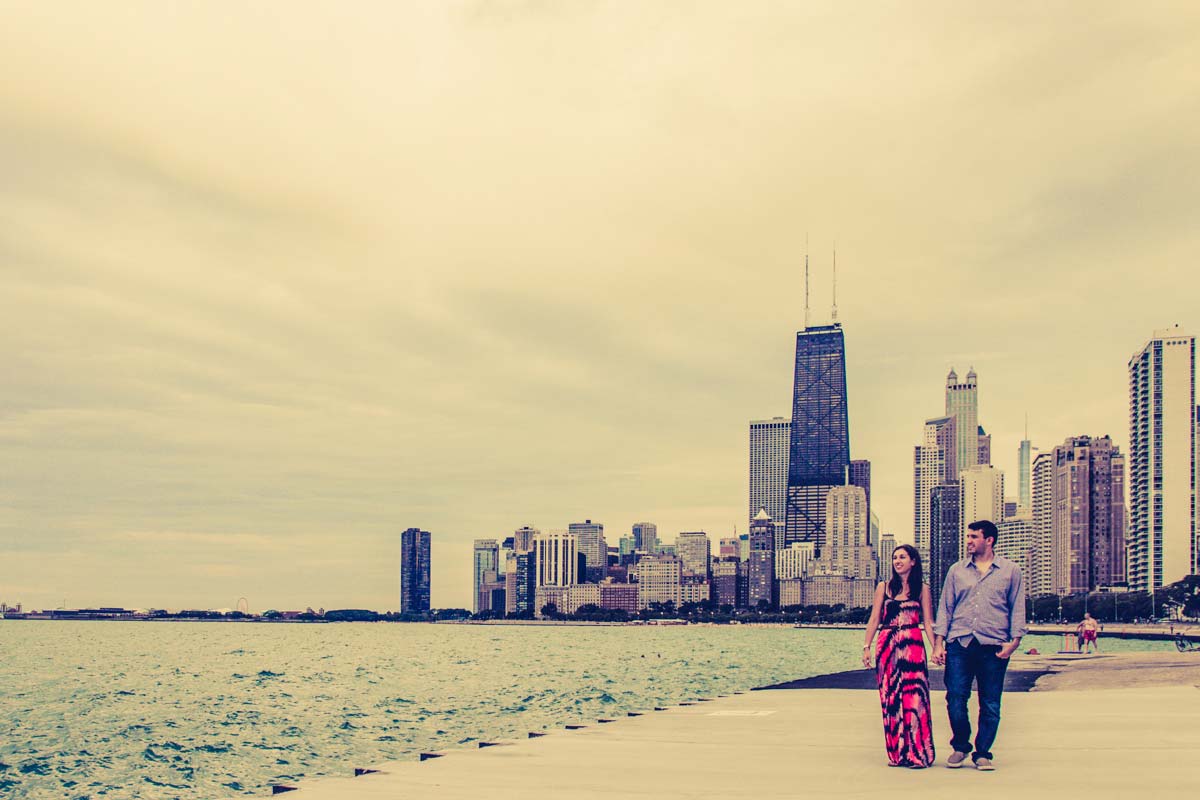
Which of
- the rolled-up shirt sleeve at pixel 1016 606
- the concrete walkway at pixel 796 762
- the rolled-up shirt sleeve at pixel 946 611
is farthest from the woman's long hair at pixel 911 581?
the concrete walkway at pixel 796 762

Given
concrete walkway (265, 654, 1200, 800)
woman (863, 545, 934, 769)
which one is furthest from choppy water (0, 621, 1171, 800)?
woman (863, 545, 934, 769)

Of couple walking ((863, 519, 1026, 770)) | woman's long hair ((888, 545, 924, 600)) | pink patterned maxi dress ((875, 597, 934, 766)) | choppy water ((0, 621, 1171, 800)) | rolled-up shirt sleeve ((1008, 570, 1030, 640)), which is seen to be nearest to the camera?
rolled-up shirt sleeve ((1008, 570, 1030, 640))

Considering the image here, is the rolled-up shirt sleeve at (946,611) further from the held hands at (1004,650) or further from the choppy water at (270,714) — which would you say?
the choppy water at (270,714)

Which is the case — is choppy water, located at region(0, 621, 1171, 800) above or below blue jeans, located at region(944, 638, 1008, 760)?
below

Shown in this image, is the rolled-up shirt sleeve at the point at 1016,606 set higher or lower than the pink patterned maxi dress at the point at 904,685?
higher

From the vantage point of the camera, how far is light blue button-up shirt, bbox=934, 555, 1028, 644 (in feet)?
36.6

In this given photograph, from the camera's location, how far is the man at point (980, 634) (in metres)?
11.1

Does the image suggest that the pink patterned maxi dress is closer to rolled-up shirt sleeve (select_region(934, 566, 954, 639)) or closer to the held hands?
rolled-up shirt sleeve (select_region(934, 566, 954, 639))

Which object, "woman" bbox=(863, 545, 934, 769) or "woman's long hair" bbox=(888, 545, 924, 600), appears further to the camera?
"woman's long hair" bbox=(888, 545, 924, 600)

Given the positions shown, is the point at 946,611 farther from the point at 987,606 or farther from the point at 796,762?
the point at 796,762

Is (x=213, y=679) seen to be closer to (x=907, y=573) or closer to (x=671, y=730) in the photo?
(x=671, y=730)

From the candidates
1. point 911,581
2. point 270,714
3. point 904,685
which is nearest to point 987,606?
point 911,581

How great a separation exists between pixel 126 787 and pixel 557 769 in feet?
70.0

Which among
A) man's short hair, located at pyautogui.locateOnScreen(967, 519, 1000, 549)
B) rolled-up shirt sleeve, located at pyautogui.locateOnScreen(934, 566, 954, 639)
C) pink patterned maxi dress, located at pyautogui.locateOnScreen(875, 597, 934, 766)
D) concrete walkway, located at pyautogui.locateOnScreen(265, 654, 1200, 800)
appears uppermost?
man's short hair, located at pyautogui.locateOnScreen(967, 519, 1000, 549)
